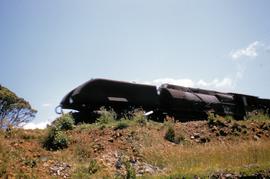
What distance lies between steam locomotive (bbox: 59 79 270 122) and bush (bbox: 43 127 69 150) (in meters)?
5.14

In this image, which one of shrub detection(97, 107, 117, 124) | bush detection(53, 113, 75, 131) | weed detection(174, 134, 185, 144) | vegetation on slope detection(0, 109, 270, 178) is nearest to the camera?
vegetation on slope detection(0, 109, 270, 178)

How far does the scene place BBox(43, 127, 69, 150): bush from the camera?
1235cm

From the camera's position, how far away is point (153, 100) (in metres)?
20.3

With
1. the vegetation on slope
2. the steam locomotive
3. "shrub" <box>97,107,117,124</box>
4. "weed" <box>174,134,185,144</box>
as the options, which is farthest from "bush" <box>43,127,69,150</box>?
the steam locomotive

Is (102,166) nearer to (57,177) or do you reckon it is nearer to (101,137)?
(57,177)

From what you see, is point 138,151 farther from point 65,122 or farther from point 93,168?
point 65,122

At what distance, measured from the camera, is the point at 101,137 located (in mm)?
13391

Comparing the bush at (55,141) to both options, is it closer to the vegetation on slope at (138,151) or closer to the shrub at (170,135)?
the vegetation on slope at (138,151)

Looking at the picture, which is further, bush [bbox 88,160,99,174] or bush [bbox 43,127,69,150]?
bush [bbox 43,127,69,150]

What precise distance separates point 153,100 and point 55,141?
9115 mm

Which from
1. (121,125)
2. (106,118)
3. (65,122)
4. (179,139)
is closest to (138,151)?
(179,139)

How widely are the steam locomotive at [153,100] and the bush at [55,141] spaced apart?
16.9ft

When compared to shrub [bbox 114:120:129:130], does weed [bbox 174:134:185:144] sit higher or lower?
lower

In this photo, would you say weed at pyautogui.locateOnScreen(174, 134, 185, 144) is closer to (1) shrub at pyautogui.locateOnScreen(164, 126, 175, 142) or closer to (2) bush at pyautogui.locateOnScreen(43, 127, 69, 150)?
(1) shrub at pyautogui.locateOnScreen(164, 126, 175, 142)
